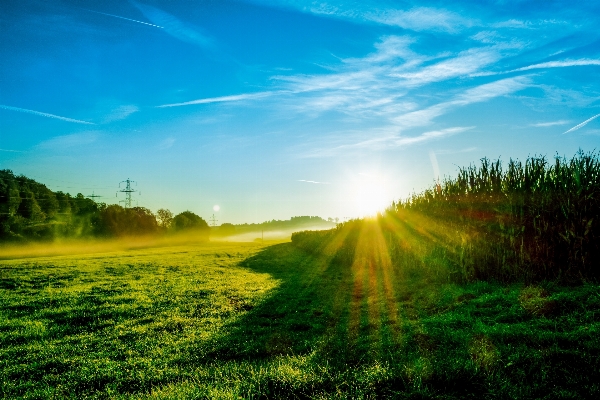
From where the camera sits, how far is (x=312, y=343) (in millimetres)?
7820

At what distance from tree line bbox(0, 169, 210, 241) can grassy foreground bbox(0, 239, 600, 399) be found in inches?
2269

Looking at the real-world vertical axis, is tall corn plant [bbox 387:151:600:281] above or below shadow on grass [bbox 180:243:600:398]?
above

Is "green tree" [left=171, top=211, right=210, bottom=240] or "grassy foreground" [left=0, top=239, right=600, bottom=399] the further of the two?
"green tree" [left=171, top=211, right=210, bottom=240]

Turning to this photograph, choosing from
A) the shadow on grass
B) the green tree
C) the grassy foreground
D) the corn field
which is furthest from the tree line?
the corn field

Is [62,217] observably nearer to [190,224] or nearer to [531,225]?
[190,224]

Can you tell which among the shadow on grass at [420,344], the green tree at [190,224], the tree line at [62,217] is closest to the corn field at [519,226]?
the shadow on grass at [420,344]

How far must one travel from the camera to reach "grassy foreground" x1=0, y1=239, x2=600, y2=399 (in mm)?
5328

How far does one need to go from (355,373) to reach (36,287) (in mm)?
18059

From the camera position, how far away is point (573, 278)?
9.78m

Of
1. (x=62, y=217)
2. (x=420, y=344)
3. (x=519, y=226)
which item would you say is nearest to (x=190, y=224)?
(x=62, y=217)

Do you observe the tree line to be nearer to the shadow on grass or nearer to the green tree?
the green tree

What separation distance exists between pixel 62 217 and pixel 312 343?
259 feet

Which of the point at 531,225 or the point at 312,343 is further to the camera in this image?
the point at 531,225

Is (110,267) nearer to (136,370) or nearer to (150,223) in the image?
(136,370)
